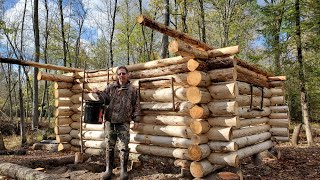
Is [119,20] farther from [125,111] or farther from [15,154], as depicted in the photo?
[125,111]

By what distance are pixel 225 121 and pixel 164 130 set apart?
1.68m

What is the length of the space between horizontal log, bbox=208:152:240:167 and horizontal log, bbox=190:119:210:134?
23.7 inches

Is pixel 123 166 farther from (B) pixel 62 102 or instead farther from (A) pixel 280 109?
(A) pixel 280 109

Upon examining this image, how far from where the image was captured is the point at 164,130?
22.5 ft

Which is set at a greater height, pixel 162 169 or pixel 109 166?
pixel 109 166

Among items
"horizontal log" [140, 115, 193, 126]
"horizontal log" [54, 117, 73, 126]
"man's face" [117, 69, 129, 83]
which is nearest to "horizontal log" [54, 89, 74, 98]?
"horizontal log" [54, 117, 73, 126]

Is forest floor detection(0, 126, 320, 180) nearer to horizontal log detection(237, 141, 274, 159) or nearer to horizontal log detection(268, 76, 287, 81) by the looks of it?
horizontal log detection(237, 141, 274, 159)

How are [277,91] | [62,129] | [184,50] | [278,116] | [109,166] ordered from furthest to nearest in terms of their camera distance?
[277,91]
[278,116]
[62,129]
[109,166]
[184,50]

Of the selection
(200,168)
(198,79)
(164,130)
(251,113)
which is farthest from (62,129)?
(251,113)

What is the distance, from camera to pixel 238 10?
2255cm

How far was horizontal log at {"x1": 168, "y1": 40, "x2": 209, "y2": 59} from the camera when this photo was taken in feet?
17.0

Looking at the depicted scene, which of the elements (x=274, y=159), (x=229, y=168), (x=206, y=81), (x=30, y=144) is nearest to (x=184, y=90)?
(x=206, y=81)

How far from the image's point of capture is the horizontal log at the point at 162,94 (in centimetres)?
655

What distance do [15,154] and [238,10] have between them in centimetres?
1953
